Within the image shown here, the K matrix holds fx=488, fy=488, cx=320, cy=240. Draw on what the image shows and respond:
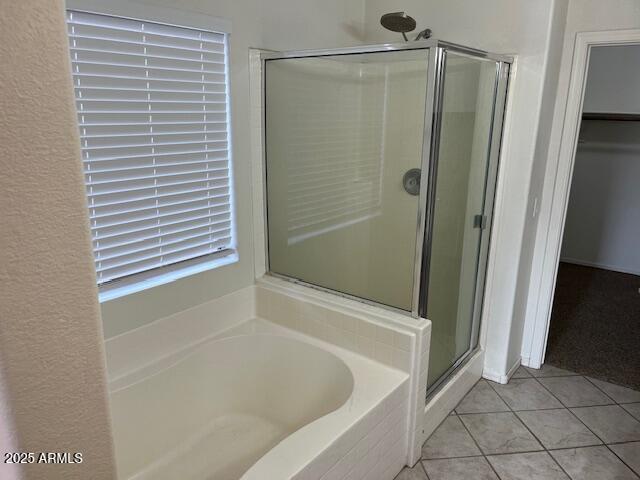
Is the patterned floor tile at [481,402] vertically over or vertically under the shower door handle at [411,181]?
under

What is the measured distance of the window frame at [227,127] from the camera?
1.67m

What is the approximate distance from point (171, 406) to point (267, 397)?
47 cm

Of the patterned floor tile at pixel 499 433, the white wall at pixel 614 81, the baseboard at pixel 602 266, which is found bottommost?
the patterned floor tile at pixel 499 433

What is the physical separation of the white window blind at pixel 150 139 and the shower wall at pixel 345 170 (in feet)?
1.24

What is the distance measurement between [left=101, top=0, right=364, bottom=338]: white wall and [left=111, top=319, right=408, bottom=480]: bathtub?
0.23 metres

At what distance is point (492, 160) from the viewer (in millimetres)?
2604

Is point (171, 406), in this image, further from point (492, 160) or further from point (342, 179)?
point (492, 160)

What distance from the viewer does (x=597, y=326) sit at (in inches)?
141

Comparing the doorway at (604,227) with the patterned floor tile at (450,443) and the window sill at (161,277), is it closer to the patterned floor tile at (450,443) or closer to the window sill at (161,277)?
the patterned floor tile at (450,443)

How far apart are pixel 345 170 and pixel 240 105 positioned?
33.4 inches

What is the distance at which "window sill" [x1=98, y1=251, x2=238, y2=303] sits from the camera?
1.86m

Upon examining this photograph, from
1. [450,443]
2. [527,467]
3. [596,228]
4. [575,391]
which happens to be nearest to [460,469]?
[450,443]

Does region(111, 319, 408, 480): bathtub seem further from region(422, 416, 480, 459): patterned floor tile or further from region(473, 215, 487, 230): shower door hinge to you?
region(473, 215, 487, 230): shower door hinge

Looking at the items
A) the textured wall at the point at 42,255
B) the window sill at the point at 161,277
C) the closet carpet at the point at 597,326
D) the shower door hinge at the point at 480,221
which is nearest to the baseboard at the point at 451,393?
the closet carpet at the point at 597,326
